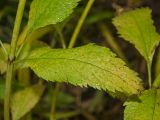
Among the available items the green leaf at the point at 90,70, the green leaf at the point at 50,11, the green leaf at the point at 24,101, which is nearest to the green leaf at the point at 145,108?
the green leaf at the point at 90,70

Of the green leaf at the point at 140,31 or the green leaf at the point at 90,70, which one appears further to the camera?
the green leaf at the point at 140,31

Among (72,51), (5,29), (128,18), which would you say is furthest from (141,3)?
(72,51)

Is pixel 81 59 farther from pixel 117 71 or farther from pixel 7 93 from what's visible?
pixel 7 93

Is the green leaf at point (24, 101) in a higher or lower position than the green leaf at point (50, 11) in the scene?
lower

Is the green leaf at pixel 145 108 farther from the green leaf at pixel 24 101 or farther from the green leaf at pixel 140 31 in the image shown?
the green leaf at pixel 24 101

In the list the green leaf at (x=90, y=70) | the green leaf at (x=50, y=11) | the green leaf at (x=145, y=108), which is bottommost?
the green leaf at (x=145, y=108)

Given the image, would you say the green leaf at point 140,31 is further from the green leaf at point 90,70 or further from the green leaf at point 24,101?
the green leaf at point 24,101
